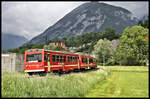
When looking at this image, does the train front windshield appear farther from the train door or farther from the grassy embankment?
the grassy embankment

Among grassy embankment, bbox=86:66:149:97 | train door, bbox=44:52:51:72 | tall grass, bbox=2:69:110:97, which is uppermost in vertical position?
train door, bbox=44:52:51:72

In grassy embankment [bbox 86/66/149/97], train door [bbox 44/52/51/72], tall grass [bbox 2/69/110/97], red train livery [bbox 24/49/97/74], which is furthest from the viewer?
train door [bbox 44/52/51/72]

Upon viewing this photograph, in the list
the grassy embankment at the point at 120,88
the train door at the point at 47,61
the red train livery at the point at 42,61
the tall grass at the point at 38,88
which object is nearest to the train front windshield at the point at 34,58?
the red train livery at the point at 42,61

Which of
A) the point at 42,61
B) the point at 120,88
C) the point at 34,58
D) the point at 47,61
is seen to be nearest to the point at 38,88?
the point at 120,88

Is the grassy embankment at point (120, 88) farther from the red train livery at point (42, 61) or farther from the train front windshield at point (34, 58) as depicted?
the train front windshield at point (34, 58)

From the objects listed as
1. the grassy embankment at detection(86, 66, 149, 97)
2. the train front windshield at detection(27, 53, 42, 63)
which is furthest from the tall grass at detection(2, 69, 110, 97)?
the train front windshield at detection(27, 53, 42, 63)

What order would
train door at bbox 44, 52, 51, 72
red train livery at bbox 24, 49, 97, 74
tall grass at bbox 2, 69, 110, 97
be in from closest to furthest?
tall grass at bbox 2, 69, 110, 97 → red train livery at bbox 24, 49, 97, 74 → train door at bbox 44, 52, 51, 72

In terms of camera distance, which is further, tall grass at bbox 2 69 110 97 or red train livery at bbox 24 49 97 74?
red train livery at bbox 24 49 97 74

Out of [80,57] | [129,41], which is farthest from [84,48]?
[80,57]

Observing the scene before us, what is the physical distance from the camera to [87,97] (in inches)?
483

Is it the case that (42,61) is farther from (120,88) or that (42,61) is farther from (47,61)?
(120,88)

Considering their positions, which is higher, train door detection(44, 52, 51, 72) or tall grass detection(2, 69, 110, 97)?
train door detection(44, 52, 51, 72)

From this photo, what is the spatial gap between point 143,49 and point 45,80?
54.2m

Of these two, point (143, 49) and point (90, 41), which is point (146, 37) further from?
point (90, 41)
